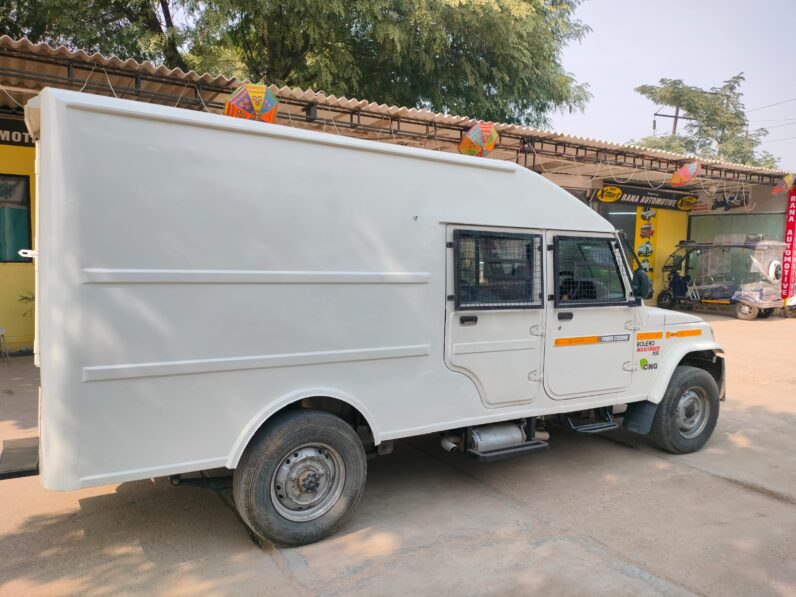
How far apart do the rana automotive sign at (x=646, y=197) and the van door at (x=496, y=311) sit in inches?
475

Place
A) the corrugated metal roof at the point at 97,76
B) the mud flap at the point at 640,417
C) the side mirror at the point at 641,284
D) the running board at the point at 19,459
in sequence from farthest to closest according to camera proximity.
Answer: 1. the corrugated metal roof at the point at 97,76
2. the mud flap at the point at 640,417
3. the side mirror at the point at 641,284
4. the running board at the point at 19,459

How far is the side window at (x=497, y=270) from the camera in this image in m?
4.05

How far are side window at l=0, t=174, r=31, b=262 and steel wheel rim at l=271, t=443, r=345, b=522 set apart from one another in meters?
7.84

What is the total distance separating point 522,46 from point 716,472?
1051cm

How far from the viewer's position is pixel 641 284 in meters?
4.75

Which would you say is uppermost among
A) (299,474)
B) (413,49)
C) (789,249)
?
(413,49)

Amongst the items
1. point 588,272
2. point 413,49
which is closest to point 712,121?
point 413,49

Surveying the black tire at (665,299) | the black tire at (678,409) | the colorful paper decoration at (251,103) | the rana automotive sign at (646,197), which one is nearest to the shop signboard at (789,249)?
the rana automotive sign at (646,197)

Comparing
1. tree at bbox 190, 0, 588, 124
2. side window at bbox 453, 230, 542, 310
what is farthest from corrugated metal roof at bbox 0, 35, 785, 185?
side window at bbox 453, 230, 542, 310

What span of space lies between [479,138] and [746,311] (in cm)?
1080

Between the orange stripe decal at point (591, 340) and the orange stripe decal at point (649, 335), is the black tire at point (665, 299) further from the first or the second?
the orange stripe decal at point (591, 340)

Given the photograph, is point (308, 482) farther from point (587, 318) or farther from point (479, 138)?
point (479, 138)

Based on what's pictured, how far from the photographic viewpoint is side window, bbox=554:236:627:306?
4500 mm

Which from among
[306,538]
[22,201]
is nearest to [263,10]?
[22,201]
